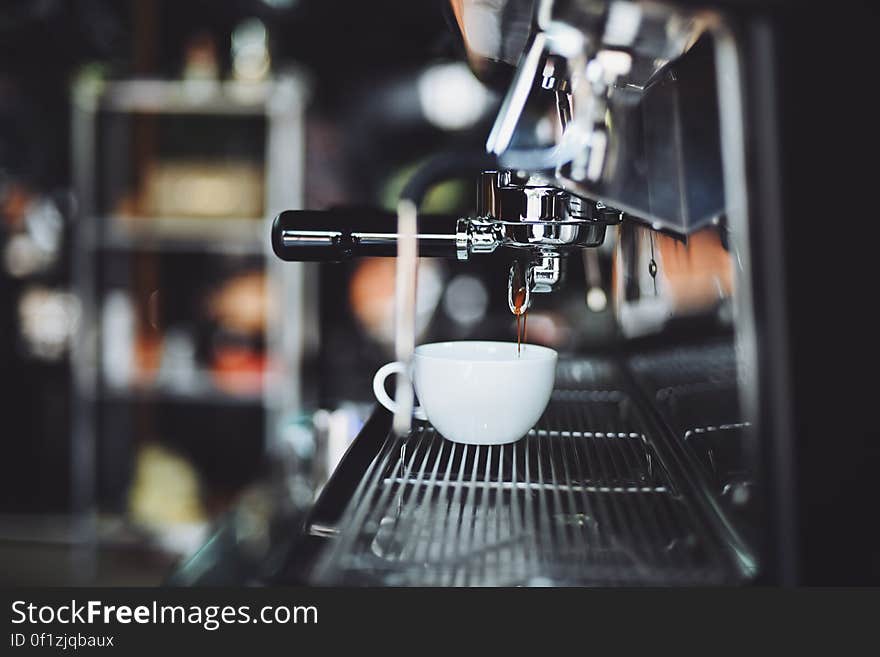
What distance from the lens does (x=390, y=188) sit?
6.93 feet

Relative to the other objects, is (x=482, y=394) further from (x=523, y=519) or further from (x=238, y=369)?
(x=238, y=369)

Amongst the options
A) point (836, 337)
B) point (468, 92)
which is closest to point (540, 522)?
point (836, 337)

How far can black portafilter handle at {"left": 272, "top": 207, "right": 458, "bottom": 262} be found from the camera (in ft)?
1.96

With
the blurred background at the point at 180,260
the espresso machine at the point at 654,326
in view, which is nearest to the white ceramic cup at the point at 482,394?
the espresso machine at the point at 654,326

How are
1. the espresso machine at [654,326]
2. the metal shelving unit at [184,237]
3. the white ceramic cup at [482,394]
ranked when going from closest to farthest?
the espresso machine at [654,326]
the white ceramic cup at [482,394]
the metal shelving unit at [184,237]

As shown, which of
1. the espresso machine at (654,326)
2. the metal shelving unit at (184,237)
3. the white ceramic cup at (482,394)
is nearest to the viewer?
the espresso machine at (654,326)

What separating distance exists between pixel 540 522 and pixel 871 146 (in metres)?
0.26

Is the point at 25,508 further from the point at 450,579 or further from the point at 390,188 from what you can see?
the point at 450,579

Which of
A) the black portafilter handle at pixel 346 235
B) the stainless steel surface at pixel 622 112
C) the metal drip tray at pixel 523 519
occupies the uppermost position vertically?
the stainless steel surface at pixel 622 112

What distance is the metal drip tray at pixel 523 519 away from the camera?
376 millimetres

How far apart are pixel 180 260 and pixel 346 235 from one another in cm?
165

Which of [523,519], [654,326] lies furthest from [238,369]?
[523,519]

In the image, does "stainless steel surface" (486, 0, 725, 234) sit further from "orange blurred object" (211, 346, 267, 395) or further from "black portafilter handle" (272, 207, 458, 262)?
"orange blurred object" (211, 346, 267, 395)

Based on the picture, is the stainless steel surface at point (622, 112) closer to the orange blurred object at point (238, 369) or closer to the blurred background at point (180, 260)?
the blurred background at point (180, 260)
